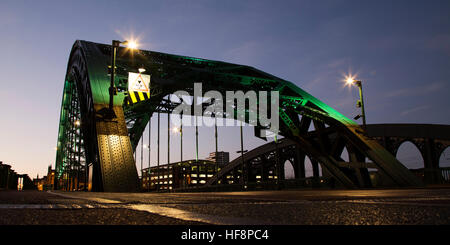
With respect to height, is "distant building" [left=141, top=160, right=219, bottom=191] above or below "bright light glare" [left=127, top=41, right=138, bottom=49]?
below

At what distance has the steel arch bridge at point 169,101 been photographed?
15.1 metres

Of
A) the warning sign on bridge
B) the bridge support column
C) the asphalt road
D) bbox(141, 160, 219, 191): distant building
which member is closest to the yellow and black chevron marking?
the warning sign on bridge

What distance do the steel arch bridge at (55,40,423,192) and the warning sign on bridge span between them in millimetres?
607

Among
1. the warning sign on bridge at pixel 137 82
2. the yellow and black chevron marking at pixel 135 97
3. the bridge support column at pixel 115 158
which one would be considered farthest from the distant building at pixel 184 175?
the bridge support column at pixel 115 158

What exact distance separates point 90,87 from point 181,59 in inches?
262

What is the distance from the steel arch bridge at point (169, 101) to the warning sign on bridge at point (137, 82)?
23.9 inches

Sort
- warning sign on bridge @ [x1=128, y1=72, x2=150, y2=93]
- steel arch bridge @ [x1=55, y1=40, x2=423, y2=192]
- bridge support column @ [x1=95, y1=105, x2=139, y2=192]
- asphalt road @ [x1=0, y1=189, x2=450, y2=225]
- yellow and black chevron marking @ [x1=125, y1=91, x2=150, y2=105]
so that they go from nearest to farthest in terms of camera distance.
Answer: asphalt road @ [x1=0, y1=189, x2=450, y2=225] → bridge support column @ [x1=95, y1=105, x2=139, y2=192] → steel arch bridge @ [x1=55, y1=40, x2=423, y2=192] → warning sign on bridge @ [x1=128, y1=72, x2=150, y2=93] → yellow and black chevron marking @ [x1=125, y1=91, x2=150, y2=105]

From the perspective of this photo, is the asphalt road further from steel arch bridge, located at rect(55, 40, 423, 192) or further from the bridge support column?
steel arch bridge, located at rect(55, 40, 423, 192)

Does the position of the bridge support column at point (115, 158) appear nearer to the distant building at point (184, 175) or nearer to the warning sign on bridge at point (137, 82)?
the warning sign on bridge at point (137, 82)

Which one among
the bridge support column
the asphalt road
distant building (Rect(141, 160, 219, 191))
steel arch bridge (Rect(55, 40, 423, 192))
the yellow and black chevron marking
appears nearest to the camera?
the asphalt road

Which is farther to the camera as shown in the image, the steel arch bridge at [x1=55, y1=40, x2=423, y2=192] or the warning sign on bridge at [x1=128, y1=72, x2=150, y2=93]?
the warning sign on bridge at [x1=128, y1=72, x2=150, y2=93]

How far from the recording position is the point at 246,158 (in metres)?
63.8

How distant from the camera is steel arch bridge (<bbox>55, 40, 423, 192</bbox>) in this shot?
15.1 meters
